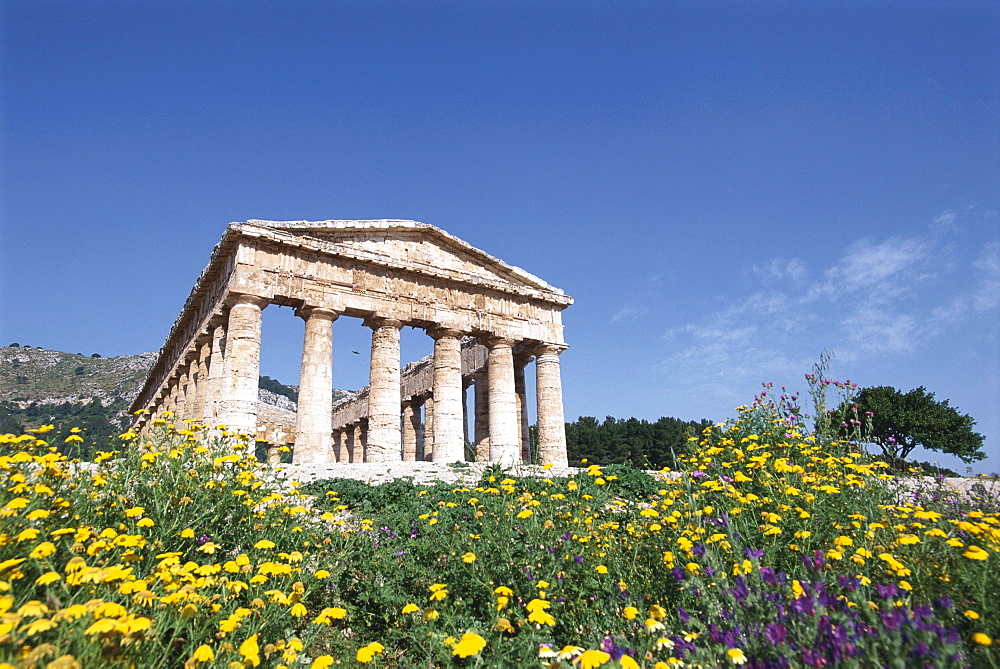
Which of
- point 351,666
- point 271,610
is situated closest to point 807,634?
point 351,666

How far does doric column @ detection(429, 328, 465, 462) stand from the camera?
69.7 ft

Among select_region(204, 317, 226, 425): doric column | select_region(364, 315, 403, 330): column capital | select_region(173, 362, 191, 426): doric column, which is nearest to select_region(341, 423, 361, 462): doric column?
select_region(173, 362, 191, 426): doric column

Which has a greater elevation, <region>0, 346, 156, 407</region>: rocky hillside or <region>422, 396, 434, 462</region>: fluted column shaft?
<region>0, 346, 156, 407</region>: rocky hillside

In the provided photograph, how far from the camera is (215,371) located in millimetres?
19906

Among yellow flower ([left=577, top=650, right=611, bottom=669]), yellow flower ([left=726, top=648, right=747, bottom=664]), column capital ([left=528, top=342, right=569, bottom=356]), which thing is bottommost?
yellow flower ([left=726, top=648, right=747, bottom=664])

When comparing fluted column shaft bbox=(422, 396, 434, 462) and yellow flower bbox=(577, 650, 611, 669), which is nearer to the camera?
yellow flower bbox=(577, 650, 611, 669)

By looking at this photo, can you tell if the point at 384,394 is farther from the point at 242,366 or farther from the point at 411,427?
the point at 411,427

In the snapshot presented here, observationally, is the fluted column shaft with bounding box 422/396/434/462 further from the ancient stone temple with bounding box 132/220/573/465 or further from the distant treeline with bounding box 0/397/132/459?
the distant treeline with bounding box 0/397/132/459

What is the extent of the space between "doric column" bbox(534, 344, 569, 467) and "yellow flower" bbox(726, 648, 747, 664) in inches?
785

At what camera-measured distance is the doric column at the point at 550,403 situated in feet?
76.8

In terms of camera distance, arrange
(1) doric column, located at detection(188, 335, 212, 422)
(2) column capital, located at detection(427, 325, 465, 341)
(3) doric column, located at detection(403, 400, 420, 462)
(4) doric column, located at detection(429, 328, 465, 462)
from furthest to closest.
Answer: (3) doric column, located at detection(403, 400, 420, 462)
(2) column capital, located at detection(427, 325, 465, 341)
(1) doric column, located at detection(188, 335, 212, 422)
(4) doric column, located at detection(429, 328, 465, 462)

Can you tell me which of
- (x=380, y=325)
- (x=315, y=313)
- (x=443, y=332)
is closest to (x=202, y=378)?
(x=315, y=313)

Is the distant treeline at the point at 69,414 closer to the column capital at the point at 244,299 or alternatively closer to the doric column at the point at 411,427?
the doric column at the point at 411,427

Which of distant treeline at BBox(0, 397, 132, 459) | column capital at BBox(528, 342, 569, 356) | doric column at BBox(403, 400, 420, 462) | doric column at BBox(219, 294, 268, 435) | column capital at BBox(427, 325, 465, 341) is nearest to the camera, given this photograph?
doric column at BBox(219, 294, 268, 435)
